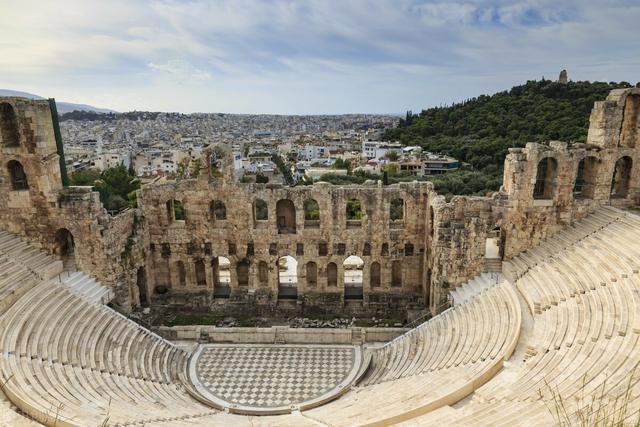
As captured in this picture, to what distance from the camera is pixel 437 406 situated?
14.4 m

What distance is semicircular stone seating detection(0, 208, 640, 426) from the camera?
13172mm

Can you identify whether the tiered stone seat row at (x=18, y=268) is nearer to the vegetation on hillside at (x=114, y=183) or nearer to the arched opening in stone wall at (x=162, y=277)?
the arched opening in stone wall at (x=162, y=277)

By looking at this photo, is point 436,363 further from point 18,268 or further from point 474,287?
point 18,268

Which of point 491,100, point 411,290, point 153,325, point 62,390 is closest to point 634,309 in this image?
point 411,290

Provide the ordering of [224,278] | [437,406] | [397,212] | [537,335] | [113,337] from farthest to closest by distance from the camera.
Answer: [397,212]
[224,278]
[113,337]
[537,335]
[437,406]

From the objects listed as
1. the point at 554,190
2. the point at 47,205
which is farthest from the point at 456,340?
the point at 47,205

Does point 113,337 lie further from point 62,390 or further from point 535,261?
point 535,261

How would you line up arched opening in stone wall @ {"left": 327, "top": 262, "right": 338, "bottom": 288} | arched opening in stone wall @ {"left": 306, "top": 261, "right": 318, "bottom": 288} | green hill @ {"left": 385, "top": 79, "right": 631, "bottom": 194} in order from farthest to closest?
1. green hill @ {"left": 385, "top": 79, "right": 631, "bottom": 194}
2. arched opening in stone wall @ {"left": 306, "top": 261, "right": 318, "bottom": 288}
3. arched opening in stone wall @ {"left": 327, "top": 262, "right": 338, "bottom": 288}

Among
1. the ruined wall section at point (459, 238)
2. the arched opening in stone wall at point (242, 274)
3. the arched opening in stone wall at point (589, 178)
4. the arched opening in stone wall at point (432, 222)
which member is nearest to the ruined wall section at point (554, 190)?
the arched opening in stone wall at point (589, 178)

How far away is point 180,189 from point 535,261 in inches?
759

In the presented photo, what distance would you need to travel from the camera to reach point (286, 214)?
Answer: 28.1 m

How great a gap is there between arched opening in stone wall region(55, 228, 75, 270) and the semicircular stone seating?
0.98m

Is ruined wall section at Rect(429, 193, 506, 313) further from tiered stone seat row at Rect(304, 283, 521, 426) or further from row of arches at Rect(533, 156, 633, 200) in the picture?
row of arches at Rect(533, 156, 633, 200)

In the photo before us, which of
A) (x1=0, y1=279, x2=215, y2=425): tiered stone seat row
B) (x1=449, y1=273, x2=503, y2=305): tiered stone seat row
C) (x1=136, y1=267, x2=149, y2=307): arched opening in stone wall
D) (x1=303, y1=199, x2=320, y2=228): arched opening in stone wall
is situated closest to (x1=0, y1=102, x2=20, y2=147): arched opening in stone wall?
(x1=0, y1=279, x2=215, y2=425): tiered stone seat row
